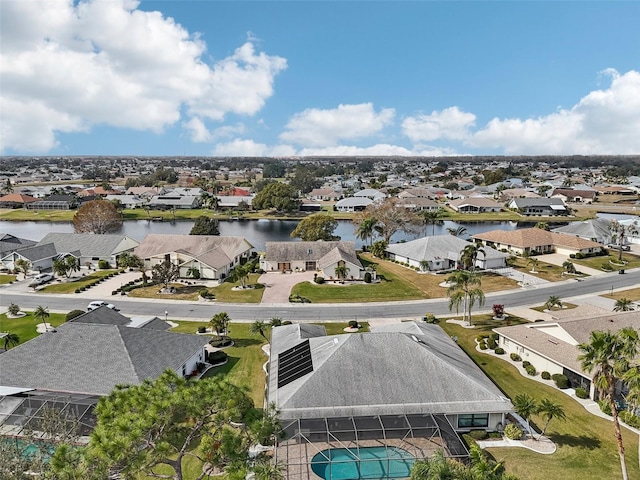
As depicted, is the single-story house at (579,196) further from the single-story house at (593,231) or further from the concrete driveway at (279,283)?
the concrete driveway at (279,283)

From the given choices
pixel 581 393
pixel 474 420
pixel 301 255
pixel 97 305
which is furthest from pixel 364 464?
pixel 301 255

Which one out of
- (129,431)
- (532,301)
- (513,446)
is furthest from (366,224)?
(129,431)

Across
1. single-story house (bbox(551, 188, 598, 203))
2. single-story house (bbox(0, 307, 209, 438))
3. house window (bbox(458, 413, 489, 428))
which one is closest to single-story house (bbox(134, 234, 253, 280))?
single-story house (bbox(0, 307, 209, 438))

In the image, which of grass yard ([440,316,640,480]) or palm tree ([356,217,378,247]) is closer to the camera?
grass yard ([440,316,640,480])

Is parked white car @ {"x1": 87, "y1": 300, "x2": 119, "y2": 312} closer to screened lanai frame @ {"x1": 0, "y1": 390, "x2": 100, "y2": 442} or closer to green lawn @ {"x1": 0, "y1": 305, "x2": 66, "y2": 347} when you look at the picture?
green lawn @ {"x1": 0, "y1": 305, "x2": 66, "y2": 347}

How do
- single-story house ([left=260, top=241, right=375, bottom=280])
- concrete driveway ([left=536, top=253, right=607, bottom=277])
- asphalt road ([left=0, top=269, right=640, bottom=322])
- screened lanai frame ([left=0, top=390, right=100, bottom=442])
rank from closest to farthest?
1. screened lanai frame ([left=0, top=390, right=100, bottom=442])
2. asphalt road ([left=0, top=269, right=640, bottom=322])
3. concrete driveway ([left=536, top=253, right=607, bottom=277])
4. single-story house ([left=260, top=241, right=375, bottom=280])
